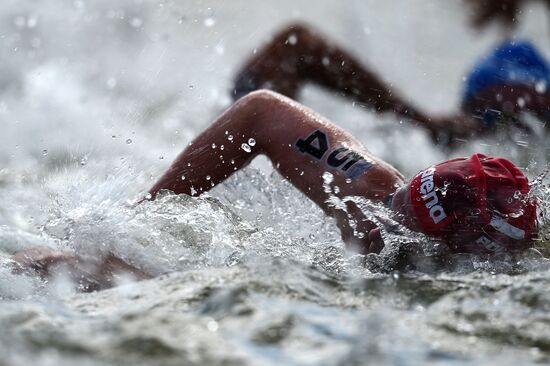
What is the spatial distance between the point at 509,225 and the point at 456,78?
3211 mm

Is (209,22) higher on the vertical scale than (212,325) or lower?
higher

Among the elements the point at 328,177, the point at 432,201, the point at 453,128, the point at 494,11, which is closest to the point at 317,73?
the point at 453,128

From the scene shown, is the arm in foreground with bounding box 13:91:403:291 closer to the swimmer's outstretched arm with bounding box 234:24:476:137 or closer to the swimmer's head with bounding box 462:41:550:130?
the swimmer's outstretched arm with bounding box 234:24:476:137

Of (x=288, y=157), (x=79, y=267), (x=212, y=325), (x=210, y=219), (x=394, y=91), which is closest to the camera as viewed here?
(x=212, y=325)

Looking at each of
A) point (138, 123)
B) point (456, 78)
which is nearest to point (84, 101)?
point (138, 123)

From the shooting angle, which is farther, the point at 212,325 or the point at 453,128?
the point at 453,128

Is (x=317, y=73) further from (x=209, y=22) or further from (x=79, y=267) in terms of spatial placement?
(x=209, y=22)

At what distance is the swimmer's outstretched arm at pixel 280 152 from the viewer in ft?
9.30

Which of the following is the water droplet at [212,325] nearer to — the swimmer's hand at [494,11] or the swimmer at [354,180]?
the swimmer at [354,180]

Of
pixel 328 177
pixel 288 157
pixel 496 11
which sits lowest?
pixel 328 177

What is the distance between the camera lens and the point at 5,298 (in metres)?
2.16

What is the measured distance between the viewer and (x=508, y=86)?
4.07 meters

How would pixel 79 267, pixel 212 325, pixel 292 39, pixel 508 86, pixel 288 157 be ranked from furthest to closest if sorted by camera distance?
1. pixel 292 39
2. pixel 508 86
3. pixel 288 157
4. pixel 79 267
5. pixel 212 325

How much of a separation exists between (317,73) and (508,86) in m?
0.97
